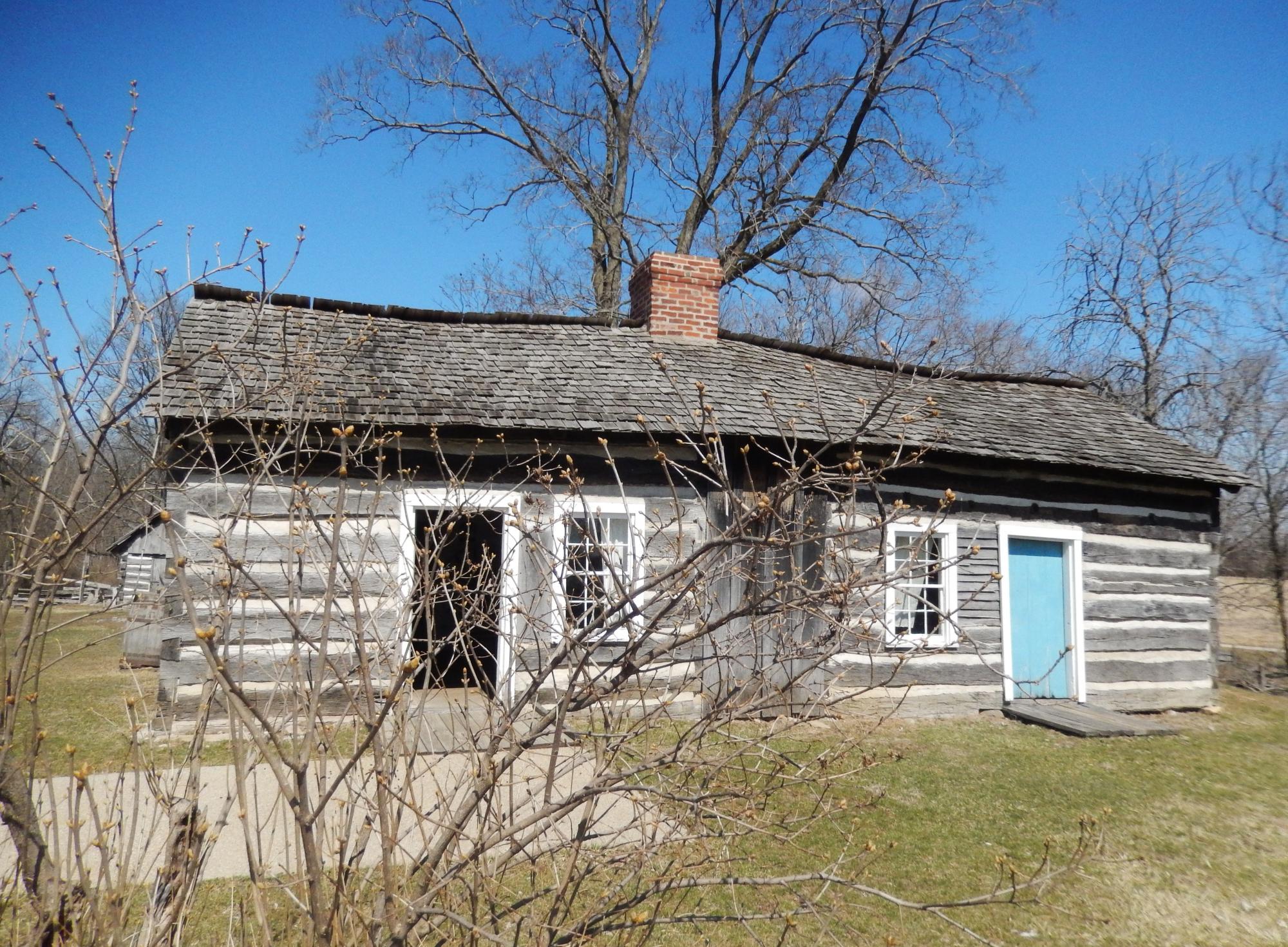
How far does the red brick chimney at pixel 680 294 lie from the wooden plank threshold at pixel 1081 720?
6132mm

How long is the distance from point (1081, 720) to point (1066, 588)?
6.51 feet

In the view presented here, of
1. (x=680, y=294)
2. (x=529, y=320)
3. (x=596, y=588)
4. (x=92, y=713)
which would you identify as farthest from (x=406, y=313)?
(x=596, y=588)

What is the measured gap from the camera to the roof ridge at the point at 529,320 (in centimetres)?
1000

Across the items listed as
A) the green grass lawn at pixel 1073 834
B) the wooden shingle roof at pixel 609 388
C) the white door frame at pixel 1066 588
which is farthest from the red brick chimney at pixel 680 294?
the green grass lawn at pixel 1073 834

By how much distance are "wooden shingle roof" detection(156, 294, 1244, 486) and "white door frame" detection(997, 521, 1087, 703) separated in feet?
3.06

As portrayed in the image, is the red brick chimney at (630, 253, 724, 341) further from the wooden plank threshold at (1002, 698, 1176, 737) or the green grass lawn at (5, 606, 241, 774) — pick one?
the green grass lawn at (5, 606, 241, 774)

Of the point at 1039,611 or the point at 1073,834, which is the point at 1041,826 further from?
the point at 1039,611

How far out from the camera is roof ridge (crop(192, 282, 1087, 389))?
1000cm

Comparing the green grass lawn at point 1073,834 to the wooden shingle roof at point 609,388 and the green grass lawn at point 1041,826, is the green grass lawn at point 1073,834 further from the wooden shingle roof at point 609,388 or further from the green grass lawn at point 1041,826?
the wooden shingle roof at point 609,388

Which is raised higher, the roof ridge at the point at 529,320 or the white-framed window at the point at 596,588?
the roof ridge at the point at 529,320

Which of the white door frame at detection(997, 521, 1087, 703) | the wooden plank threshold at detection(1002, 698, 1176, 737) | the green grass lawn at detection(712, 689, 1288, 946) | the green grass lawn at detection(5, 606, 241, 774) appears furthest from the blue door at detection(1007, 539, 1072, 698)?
the green grass lawn at detection(5, 606, 241, 774)

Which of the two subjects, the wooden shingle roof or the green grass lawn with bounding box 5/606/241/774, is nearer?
the green grass lawn with bounding box 5/606/241/774

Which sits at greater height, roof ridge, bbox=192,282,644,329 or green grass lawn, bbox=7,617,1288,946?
roof ridge, bbox=192,282,644,329

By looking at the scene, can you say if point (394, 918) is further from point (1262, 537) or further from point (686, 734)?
point (1262, 537)
